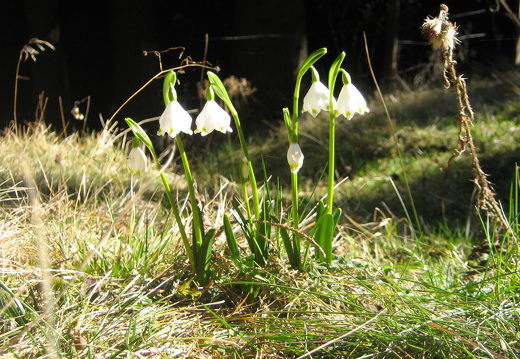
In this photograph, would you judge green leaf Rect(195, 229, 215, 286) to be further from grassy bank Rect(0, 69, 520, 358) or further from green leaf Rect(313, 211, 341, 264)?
green leaf Rect(313, 211, 341, 264)

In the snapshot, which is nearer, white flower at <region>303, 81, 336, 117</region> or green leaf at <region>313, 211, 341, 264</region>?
white flower at <region>303, 81, 336, 117</region>

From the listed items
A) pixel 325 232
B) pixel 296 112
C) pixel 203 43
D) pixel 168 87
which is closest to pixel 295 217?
pixel 325 232

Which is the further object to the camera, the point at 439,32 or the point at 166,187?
the point at 439,32

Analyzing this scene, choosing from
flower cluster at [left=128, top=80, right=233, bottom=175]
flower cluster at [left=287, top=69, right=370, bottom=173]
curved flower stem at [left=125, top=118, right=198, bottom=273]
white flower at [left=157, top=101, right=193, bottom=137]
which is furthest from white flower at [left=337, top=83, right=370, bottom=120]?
curved flower stem at [left=125, top=118, right=198, bottom=273]

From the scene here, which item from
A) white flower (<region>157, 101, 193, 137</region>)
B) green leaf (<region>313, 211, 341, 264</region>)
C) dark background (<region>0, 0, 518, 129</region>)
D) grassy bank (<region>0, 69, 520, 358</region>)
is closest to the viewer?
grassy bank (<region>0, 69, 520, 358</region>)

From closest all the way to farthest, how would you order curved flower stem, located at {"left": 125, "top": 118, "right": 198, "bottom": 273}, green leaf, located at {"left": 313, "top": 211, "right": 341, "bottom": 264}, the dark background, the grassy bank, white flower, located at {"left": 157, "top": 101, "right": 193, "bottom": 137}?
the grassy bank
white flower, located at {"left": 157, "top": 101, "right": 193, "bottom": 137}
curved flower stem, located at {"left": 125, "top": 118, "right": 198, "bottom": 273}
green leaf, located at {"left": 313, "top": 211, "right": 341, "bottom": 264}
the dark background

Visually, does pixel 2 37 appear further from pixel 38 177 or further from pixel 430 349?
pixel 430 349

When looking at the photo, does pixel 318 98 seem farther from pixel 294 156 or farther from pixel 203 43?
pixel 203 43

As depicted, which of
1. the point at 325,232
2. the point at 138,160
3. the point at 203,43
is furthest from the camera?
the point at 203,43
